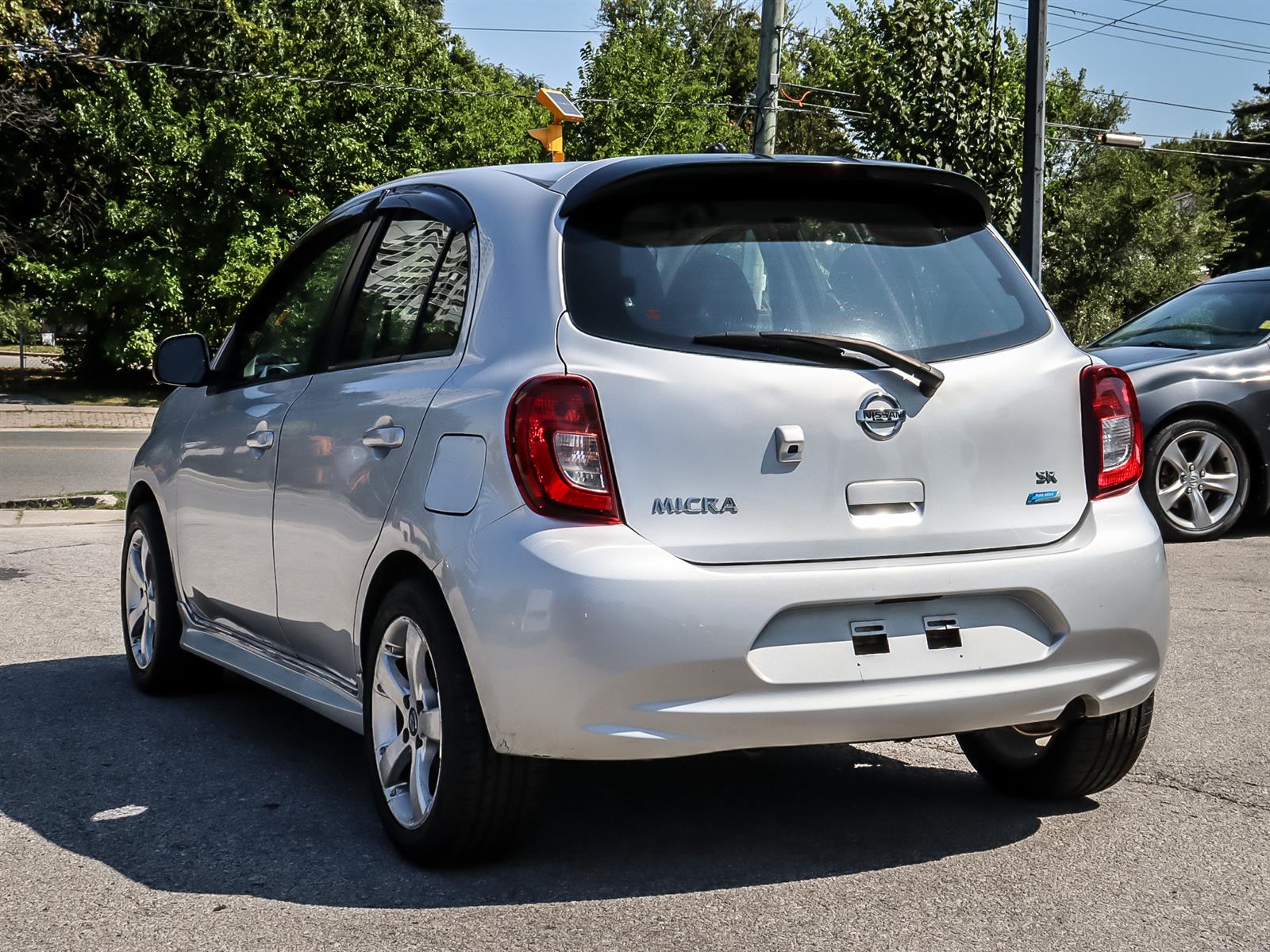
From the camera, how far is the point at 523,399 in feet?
11.5

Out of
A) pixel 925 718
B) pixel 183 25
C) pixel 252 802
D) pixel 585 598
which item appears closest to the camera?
pixel 585 598

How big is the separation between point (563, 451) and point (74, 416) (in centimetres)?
2299

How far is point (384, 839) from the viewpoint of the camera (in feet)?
13.4

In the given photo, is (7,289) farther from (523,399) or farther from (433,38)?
(523,399)

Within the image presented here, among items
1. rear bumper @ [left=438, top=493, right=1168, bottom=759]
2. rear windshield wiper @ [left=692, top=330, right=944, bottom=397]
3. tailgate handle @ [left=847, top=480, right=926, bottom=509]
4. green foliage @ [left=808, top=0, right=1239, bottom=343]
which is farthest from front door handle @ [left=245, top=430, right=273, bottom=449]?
green foliage @ [left=808, top=0, right=1239, bottom=343]

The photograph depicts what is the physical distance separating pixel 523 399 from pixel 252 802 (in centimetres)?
168

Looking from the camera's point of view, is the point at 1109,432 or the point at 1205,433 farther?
the point at 1205,433

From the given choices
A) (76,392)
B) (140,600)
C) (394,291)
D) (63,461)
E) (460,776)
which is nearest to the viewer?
(460,776)

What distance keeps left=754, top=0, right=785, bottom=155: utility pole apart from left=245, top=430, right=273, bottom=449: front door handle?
12.6 metres

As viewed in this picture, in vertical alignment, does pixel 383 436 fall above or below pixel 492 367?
below

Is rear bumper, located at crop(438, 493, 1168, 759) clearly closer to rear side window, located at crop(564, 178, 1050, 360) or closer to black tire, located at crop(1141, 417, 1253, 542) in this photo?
rear side window, located at crop(564, 178, 1050, 360)

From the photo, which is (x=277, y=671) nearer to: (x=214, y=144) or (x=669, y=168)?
(x=669, y=168)

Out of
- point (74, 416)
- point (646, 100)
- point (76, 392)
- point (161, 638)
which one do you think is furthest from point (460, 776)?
point (646, 100)

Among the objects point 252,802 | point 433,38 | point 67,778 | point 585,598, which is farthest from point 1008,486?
point 433,38
